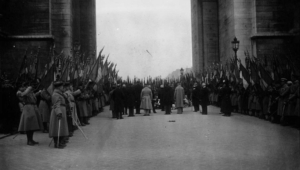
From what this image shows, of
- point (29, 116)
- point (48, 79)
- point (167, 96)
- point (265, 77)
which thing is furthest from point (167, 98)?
point (29, 116)

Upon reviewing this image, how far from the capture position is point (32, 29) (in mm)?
23219

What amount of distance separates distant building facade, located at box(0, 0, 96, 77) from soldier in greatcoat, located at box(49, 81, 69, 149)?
46.1 feet

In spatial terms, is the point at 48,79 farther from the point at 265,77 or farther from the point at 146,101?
the point at 265,77

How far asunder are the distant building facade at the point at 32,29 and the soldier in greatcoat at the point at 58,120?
14.1 metres

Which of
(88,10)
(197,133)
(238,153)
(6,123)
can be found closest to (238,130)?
→ (197,133)

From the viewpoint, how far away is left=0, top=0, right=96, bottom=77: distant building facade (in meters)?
22.9

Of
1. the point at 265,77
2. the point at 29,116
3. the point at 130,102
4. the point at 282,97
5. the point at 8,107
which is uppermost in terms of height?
the point at 265,77

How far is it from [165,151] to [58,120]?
276cm

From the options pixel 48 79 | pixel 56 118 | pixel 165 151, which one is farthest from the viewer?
pixel 48 79

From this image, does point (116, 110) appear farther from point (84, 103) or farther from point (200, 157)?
point (200, 157)

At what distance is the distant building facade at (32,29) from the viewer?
2289 centimetres

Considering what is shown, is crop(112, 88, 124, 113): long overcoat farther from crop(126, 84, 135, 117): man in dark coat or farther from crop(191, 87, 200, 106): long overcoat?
crop(191, 87, 200, 106): long overcoat

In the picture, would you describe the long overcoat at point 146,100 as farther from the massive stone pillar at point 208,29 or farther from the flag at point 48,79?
the massive stone pillar at point 208,29

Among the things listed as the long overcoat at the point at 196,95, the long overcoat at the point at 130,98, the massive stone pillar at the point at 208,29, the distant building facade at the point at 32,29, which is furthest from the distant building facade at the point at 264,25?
the distant building facade at the point at 32,29
